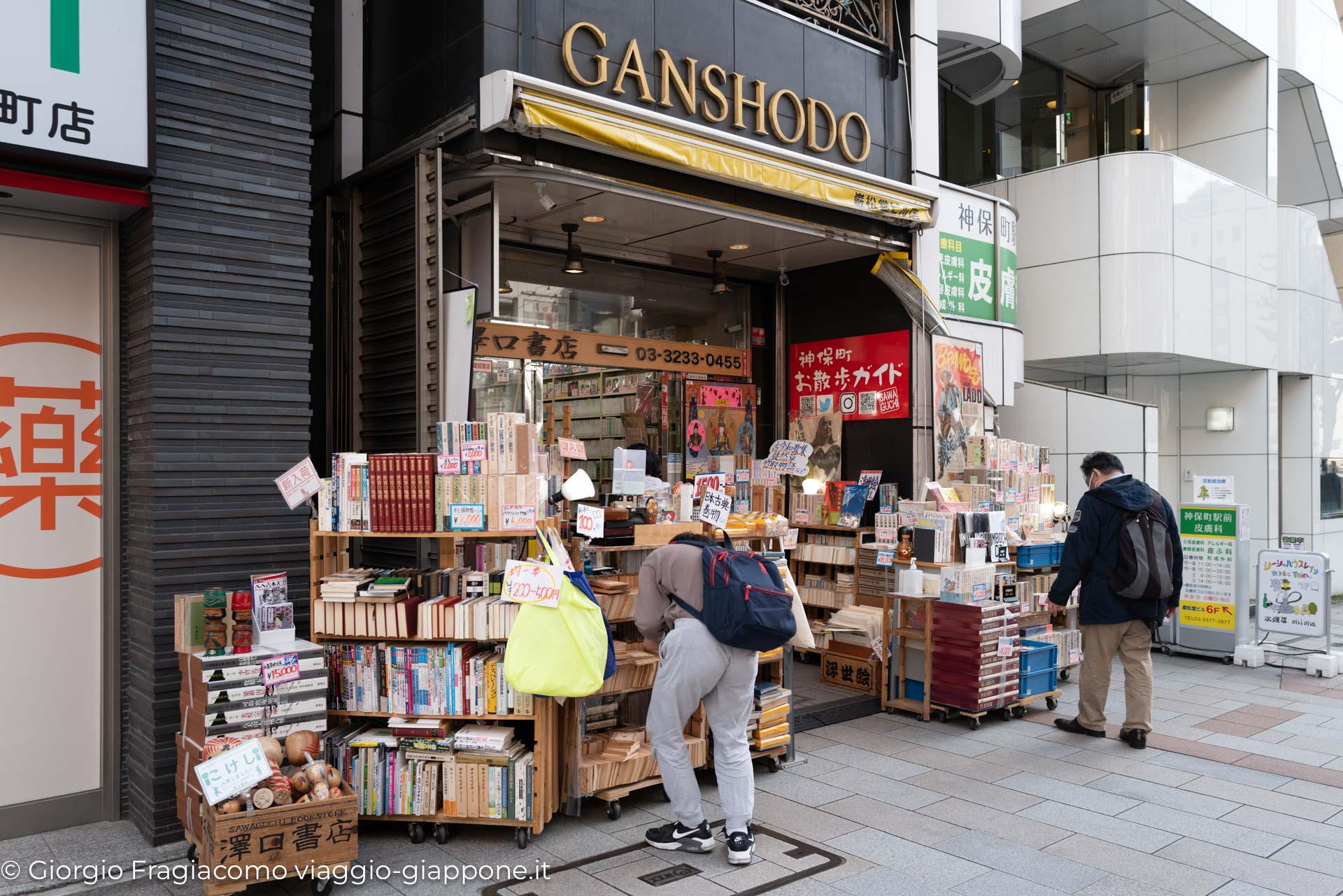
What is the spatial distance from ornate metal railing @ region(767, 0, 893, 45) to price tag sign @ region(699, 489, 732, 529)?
14.1 ft

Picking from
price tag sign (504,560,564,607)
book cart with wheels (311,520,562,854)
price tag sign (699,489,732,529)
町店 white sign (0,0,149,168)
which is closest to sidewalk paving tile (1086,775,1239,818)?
price tag sign (699,489,732,529)

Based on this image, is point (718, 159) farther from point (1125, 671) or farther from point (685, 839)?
point (1125, 671)

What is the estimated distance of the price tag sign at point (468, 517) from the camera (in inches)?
196

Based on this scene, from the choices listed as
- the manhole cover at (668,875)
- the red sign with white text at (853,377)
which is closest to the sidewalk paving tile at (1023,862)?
the manhole cover at (668,875)

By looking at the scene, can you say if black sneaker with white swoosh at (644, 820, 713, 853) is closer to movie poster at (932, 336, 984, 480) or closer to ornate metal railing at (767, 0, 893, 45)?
movie poster at (932, 336, 984, 480)

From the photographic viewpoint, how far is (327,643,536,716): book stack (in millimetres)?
4887

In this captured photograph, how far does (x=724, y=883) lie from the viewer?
441cm

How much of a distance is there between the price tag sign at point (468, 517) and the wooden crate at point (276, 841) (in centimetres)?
141

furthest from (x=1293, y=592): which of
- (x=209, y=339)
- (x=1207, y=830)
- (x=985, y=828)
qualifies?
(x=209, y=339)

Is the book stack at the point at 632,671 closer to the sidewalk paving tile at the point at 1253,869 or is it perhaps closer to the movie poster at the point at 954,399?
the sidewalk paving tile at the point at 1253,869

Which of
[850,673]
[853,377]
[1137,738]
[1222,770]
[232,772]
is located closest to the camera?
[232,772]

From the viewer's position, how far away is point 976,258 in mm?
Answer: 9547

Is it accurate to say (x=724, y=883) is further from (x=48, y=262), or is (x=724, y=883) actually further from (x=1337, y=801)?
(x=48, y=262)

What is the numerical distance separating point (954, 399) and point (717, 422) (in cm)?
226
